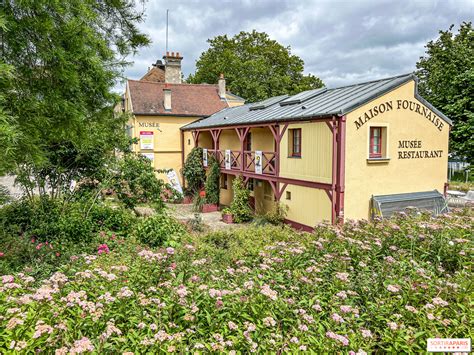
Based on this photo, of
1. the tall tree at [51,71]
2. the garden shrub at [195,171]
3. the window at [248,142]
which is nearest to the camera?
the tall tree at [51,71]

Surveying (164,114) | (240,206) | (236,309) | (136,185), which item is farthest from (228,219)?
(236,309)

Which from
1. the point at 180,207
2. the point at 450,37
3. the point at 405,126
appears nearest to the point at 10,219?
the point at 180,207

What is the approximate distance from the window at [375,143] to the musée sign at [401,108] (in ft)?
2.02

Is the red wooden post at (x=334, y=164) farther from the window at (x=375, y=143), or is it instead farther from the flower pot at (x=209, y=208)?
the flower pot at (x=209, y=208)

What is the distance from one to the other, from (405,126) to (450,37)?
1885 centimetres

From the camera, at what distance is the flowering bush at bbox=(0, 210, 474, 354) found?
108 inches

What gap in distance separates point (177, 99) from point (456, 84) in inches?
716

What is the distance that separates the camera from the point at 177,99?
24391 mm

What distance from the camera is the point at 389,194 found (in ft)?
40.7

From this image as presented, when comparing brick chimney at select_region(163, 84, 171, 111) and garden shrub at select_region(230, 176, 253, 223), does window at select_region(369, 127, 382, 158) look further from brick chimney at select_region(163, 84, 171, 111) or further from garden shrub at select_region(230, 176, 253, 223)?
brick chimney at select_region(163, 84, 171, 111)

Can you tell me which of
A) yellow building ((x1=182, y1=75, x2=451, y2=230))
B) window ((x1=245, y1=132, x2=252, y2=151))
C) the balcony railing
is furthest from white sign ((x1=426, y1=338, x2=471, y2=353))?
window ((x1=245, y1=132, x2=252, y2=151))

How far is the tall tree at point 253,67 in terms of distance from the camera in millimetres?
36781

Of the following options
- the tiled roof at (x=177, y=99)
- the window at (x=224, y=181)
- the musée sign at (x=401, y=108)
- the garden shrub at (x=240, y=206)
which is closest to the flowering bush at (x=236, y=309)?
the musée sign at (x=401, y=108)

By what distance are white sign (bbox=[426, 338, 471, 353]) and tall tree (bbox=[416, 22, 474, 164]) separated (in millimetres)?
21580
